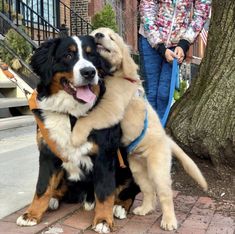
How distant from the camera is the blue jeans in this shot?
4.81 metres

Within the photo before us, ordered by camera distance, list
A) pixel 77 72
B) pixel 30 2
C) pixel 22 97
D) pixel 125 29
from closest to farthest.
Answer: pixel 77 72 → pixel 22 97 → pixel 30 2 → pixel 125 29

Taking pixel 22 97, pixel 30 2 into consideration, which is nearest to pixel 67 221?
pixel 22 97

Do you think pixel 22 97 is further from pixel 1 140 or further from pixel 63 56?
pixel 63 56

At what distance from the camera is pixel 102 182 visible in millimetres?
3463

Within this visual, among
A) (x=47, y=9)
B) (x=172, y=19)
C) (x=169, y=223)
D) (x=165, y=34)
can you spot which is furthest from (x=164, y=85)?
(x=47, y=9)

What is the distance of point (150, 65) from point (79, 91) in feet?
5.63

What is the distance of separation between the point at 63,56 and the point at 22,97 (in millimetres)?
5658

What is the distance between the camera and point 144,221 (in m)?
3.76

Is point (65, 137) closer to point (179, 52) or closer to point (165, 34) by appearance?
point (179, 52)

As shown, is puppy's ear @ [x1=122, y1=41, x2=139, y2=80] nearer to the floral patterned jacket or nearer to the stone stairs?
the floral patterned jacket

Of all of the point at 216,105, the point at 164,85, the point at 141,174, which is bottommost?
the point at 141,174

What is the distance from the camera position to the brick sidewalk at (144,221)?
138 inches

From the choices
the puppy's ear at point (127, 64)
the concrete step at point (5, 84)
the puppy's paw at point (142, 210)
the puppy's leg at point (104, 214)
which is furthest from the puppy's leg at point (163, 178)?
the concrete step at point (5, 84)

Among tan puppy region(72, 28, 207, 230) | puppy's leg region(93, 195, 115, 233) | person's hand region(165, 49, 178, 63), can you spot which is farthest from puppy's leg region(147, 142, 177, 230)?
person's hand region(165, 49, 178, 63)
